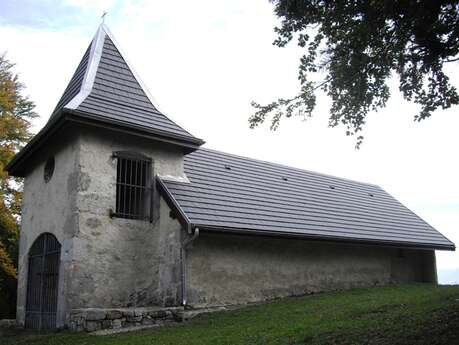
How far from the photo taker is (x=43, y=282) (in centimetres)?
1373

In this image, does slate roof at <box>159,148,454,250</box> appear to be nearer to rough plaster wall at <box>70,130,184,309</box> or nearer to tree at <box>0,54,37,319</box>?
rough plaster wall at <box>70,130,184,309</box>

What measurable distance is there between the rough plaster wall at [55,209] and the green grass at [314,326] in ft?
6.37

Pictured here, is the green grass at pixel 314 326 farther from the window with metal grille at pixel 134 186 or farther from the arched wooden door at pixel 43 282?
the window with metal grille at pixel 134 186

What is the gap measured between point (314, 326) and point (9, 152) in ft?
50.5

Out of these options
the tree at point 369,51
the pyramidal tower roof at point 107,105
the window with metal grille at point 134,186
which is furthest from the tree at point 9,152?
the tree at point 369,51

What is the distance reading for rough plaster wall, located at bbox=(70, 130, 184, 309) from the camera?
40.8 feet

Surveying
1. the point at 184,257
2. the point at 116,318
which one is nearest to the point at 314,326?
the point at 184,257

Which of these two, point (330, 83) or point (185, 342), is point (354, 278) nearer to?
point (185, 342)

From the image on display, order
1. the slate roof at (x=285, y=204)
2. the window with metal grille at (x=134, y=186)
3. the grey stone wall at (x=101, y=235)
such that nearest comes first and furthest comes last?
the grey stone wall at (x=101, y=235)
the window with metal grille at (x=134, y=186)
the slate roof at (x=285, y=204)

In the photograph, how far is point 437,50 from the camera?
23.9 feet

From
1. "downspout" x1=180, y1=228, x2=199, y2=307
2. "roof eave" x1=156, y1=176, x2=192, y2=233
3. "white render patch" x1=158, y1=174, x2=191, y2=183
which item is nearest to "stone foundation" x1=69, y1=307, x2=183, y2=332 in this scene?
"downspout" x1=180, y1=228, x2=199, y2=307

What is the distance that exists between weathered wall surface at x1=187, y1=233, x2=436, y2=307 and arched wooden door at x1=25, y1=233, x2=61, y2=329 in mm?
3619

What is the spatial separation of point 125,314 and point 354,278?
351 inches

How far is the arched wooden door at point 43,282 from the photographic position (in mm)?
13125
